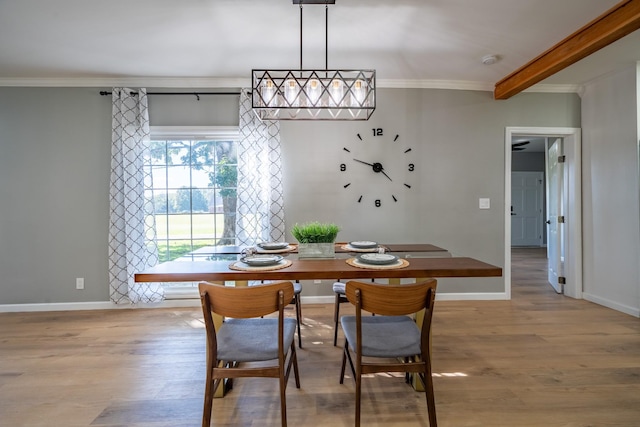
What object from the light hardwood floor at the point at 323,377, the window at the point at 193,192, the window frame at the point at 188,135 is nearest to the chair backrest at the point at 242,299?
the light hardwood floor at the point at 323,377

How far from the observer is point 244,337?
153cm

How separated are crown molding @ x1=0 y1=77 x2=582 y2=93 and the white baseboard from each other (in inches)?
95.2

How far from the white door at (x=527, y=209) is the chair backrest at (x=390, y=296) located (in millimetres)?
7205

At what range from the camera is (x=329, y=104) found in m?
1.93

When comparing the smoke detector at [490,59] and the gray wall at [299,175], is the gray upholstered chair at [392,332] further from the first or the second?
the smoke detector at [490,59]

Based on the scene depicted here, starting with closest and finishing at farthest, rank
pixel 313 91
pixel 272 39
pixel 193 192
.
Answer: pixel 313 91
pixel 272 39
pixel 193 192

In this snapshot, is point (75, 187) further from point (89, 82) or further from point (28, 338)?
point (28, 338)

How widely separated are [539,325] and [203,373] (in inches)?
117

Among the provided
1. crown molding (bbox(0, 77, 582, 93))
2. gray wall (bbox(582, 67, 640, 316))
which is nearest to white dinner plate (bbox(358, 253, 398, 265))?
crown molding (bbox(0, 77, 582, 93))

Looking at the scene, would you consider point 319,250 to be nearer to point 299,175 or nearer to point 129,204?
point 299,175

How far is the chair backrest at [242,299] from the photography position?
1.28 meters

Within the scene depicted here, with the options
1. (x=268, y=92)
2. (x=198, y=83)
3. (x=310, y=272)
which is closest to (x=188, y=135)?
(x=198, y=83)

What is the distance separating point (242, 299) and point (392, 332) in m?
0.86

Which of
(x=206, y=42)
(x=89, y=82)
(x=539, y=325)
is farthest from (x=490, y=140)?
(x=89, y=82)
